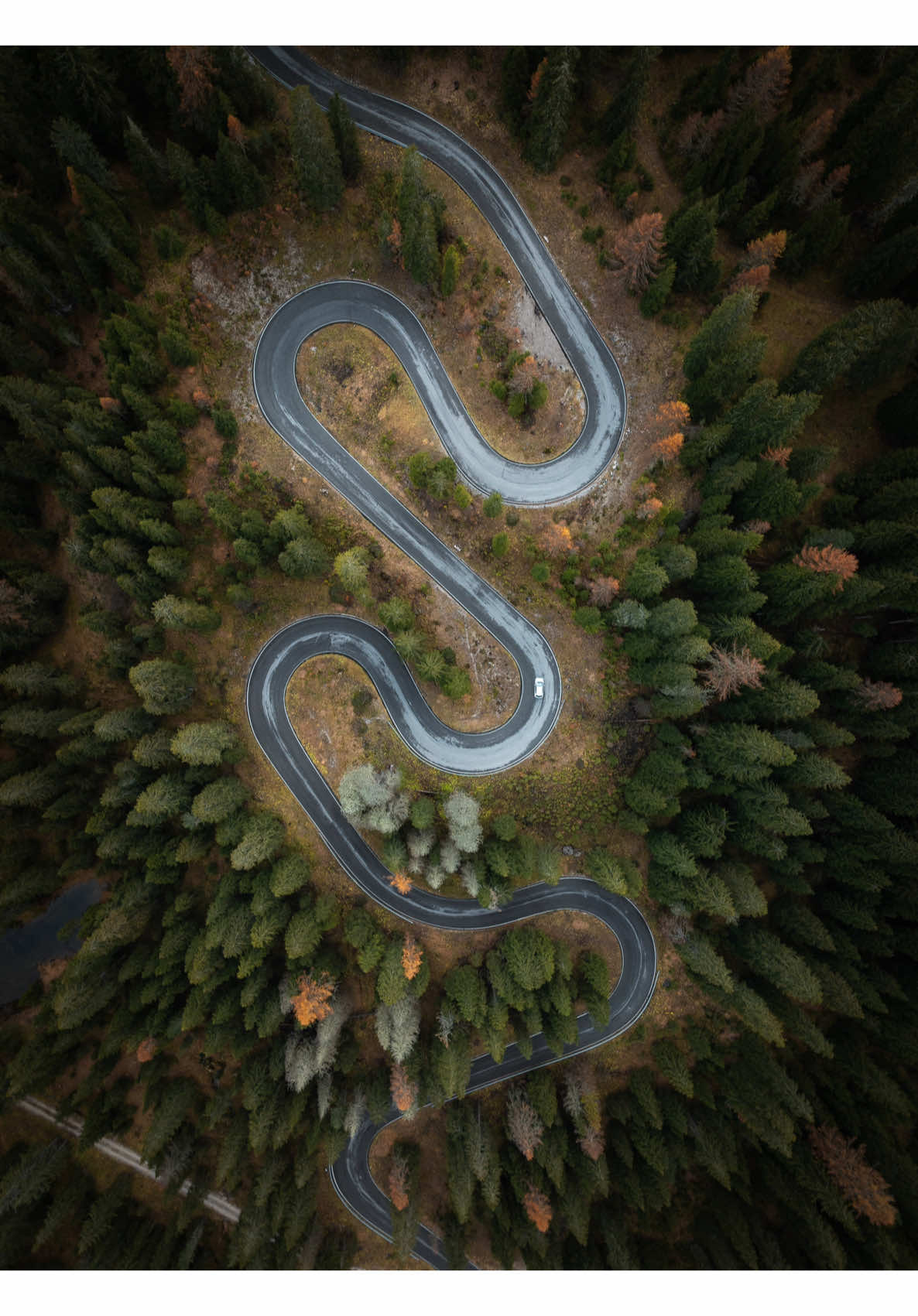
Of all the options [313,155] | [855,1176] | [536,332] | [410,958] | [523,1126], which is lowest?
[855,1176]

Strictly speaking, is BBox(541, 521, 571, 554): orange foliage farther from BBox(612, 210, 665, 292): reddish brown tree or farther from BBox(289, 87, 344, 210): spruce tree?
BBox(289, 87, 344, 210): spruce tree

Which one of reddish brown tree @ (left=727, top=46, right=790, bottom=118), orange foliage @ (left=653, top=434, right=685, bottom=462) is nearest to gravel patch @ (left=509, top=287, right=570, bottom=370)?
orange foliage @ (left=653, top=434, right=685, bottom=462)

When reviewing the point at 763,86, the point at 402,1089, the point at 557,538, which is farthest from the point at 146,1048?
the point at 763,86

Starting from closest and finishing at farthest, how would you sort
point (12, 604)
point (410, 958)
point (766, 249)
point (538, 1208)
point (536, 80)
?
point (536, 80) < point (766, 249) < point (12, 604) < point (410, 958) < point (538, 1208)

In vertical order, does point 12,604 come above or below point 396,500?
above

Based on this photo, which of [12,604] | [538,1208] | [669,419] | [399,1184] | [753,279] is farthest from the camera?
[399,1184]

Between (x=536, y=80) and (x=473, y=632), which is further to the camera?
(x=473, y=632)

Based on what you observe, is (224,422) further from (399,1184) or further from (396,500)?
(399,1184)
